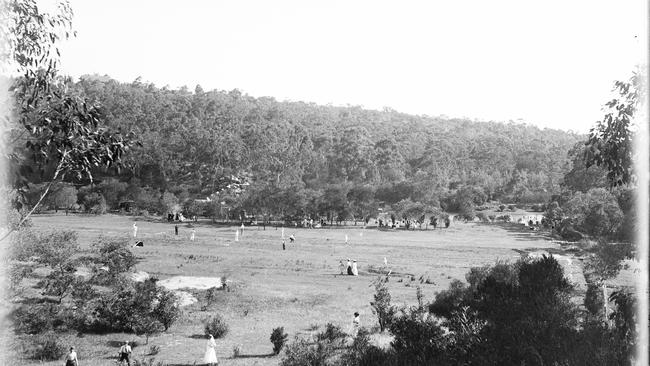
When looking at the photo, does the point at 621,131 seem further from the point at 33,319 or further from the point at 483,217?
the point at 483,217

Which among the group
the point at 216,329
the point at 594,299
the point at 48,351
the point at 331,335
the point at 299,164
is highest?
the point at 299,164

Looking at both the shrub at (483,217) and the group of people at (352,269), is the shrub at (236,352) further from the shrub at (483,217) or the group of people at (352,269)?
the shrub at (483,217)

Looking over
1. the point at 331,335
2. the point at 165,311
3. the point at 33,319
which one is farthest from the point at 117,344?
the point at 331,335

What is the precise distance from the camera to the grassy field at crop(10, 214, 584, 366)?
57.6ft

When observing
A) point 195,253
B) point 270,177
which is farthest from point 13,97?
point 270,177

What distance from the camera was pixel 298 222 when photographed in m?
59.6

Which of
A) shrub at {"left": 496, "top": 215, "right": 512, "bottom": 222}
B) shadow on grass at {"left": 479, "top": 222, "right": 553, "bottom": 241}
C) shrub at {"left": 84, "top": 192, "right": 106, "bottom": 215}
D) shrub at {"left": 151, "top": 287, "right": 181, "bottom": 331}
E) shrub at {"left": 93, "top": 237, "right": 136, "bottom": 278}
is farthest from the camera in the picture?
shrub at {"left": 496, "top": 215, "right": 512, "bottom": 222}

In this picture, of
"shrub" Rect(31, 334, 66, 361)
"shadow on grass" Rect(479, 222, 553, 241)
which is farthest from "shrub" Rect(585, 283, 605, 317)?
"shadow on grass" Rect(479, 222, 553, 241)

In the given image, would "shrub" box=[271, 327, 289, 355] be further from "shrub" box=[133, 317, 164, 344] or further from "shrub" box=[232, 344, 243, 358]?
"shrub" box=[133, 317, 164, 344]

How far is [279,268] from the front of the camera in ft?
104

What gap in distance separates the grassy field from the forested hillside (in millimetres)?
6665

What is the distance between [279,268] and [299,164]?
61.9 m

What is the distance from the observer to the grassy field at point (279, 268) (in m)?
17.6

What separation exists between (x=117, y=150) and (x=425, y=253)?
3383cm
